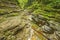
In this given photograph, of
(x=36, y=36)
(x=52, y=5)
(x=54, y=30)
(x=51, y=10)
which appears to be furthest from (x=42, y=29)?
(x=52, y=5)

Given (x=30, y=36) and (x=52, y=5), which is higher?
(x=30, y=36)

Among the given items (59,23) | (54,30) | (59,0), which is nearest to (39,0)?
(59,0)

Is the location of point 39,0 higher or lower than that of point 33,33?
lower

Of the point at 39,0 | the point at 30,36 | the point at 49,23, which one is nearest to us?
the point at 30,36

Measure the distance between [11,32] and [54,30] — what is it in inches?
227

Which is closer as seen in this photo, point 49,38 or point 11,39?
point 11,39

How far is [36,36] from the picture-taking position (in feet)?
46.6

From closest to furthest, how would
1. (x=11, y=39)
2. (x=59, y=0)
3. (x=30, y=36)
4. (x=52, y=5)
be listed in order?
1. (x=11, y=39)
2. (x=30, y=36)
3. (x=59, y=0)
4. (x=52, y=5)

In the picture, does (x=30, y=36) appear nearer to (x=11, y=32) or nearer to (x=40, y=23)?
(x=11, y=32)

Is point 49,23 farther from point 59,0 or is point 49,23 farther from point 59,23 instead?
point 59,0

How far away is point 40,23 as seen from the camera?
19156 mm

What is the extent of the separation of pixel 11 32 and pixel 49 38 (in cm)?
433

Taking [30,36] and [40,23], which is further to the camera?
[40,23]

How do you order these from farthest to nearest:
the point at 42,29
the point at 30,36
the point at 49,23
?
the point at 49,23 → the point at 42,29 → the point at 30,36
